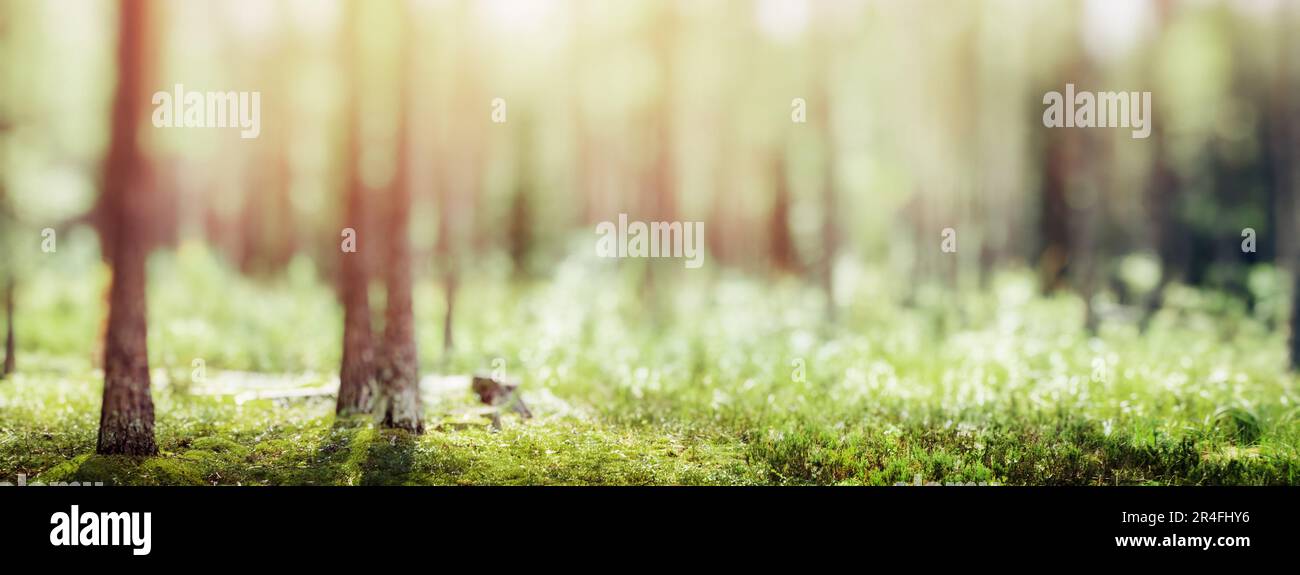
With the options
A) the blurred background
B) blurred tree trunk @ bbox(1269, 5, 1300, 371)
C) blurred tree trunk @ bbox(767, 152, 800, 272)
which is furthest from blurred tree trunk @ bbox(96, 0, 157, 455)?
blurred tree trunk @ bbox(1269, 5, 1300, 371)

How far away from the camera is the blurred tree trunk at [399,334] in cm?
900

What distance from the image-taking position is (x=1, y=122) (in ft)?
46.8

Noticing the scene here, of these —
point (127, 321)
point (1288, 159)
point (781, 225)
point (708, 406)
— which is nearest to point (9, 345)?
point (127, 321)

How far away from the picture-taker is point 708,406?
32.9 feet

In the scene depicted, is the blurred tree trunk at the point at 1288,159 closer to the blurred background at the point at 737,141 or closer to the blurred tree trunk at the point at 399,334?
the blurred background at the point at 737,141

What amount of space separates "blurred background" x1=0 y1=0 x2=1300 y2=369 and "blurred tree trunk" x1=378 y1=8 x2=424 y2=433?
515cm

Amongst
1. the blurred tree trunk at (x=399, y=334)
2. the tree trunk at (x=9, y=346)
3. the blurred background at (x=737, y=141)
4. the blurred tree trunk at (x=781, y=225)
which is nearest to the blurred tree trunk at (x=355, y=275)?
the blurred tree trunk at (x=399, y=334)

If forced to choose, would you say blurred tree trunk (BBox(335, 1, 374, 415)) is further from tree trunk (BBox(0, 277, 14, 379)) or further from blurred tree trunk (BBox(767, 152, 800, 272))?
blurred tree trunk (BBox(767, 152, 800, 272))

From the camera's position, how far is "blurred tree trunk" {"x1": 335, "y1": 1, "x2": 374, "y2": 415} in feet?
32.4

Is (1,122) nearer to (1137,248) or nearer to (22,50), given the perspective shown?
(22,50)

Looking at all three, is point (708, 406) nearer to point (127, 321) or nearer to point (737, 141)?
point (127, 321)

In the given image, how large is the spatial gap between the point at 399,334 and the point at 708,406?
3837mm

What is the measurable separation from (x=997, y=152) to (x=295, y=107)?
22.6 m
